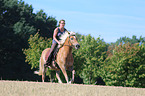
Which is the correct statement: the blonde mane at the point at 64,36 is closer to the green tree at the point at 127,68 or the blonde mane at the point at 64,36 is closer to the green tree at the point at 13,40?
the green tree at the point at 13,40

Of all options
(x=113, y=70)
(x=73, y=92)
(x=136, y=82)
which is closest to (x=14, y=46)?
(x=113, y=70)

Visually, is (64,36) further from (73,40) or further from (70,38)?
(73,40)

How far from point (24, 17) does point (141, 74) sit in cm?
2337

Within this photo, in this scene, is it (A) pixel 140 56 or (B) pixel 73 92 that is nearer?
(B) pixel 73 92

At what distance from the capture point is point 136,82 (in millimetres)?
45781

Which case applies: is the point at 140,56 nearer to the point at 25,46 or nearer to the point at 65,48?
the point at 25,46

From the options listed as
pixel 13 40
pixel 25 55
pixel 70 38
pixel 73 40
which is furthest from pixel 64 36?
pixel 25 55

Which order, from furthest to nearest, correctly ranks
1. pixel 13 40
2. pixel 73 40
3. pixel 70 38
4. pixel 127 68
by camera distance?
1. pixel 127 68
2. pixel 13 40
3. pixel 70 38
4. pixel 73 40

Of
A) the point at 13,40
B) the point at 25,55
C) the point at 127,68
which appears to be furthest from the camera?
the point at 127,68

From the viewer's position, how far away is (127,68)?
48438mm

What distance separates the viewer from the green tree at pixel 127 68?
151 ft

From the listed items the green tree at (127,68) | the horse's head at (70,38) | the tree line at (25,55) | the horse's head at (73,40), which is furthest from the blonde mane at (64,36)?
the green tree at (127,68)

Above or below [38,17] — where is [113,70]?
below

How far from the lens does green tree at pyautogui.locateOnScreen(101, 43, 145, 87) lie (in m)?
46.0
